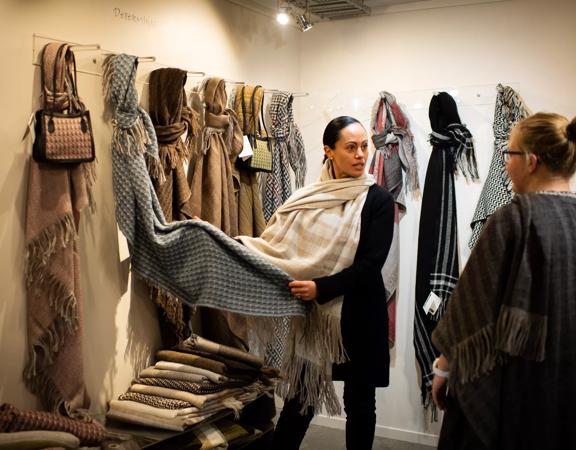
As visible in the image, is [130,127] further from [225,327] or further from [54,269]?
[225,327]

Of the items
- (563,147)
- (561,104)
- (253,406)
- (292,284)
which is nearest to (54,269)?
(292,284)

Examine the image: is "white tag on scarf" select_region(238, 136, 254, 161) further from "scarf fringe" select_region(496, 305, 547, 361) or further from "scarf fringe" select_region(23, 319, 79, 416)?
"scarf fringe" select_region(496, 305, 547, 361)

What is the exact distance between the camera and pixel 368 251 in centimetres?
246

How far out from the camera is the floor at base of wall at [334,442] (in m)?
3.41

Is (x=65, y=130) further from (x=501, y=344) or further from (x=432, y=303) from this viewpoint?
(x=432, y=303)

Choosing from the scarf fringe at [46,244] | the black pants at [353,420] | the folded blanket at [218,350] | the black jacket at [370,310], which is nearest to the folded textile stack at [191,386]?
the folded blanket at [218,350]

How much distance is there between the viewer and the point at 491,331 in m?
1.83

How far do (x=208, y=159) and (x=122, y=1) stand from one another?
732 millimetres

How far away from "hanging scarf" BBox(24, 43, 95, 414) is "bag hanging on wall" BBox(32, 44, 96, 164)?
12mm

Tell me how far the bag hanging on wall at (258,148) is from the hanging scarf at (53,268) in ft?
3.29

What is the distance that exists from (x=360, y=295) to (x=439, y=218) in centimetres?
106

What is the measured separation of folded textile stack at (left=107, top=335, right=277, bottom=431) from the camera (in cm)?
251

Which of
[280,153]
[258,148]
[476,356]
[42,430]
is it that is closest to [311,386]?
[476,356]

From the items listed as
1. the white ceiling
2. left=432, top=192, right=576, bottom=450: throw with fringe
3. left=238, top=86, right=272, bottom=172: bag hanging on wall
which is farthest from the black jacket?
the white ceiling
